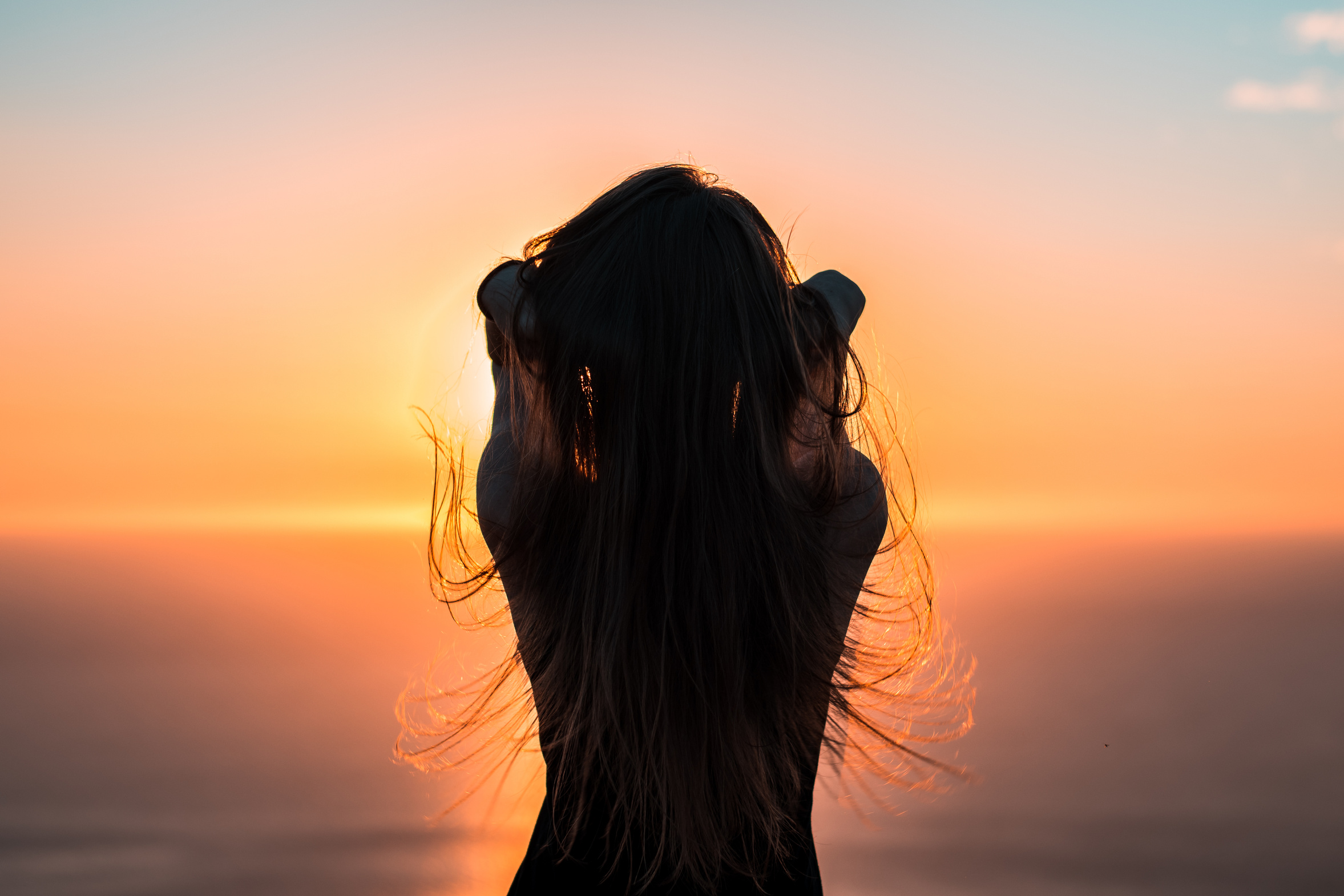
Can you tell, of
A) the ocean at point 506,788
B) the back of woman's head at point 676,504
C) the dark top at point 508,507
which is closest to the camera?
the back of woman's head at point 676,504

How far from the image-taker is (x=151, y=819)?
519 inches

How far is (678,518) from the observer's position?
101 cm

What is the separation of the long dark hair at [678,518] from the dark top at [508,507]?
11 millimetres

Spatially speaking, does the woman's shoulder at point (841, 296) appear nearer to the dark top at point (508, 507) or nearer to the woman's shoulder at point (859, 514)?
the dark top at point (508, 507)

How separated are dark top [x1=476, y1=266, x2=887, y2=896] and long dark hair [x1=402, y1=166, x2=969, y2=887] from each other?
1cm

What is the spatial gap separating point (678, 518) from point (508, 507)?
0.84 ft

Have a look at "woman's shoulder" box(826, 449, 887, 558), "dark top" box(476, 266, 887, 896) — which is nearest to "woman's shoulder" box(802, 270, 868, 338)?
"dark top" box(476, 266, 887, 896)

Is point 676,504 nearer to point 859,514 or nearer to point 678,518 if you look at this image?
point 678,518

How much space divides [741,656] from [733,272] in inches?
20.8

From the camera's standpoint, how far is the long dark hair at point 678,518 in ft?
3.28

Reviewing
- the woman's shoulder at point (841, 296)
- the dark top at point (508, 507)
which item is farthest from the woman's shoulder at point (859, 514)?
the woman's shoulder at point (841, 296)

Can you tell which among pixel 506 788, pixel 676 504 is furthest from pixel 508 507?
pixel 506 788

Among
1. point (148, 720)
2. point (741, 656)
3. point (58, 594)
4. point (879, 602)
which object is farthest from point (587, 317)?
point (58, 594)

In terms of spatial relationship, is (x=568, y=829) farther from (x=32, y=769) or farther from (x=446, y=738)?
(x=32, y=769)
